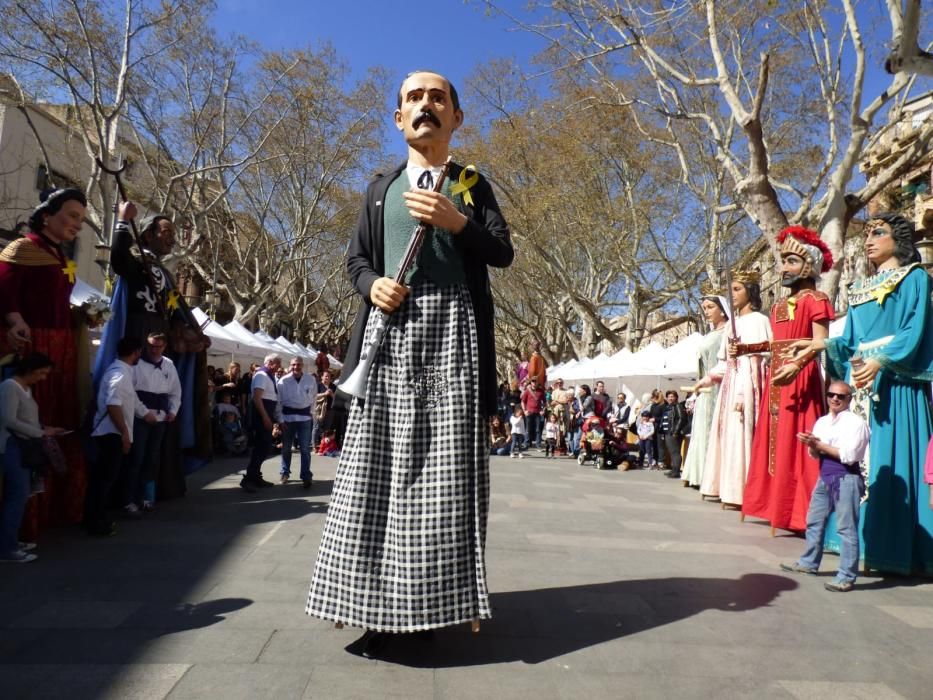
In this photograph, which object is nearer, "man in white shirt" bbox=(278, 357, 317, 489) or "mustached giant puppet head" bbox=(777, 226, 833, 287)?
"mustached giant puppet head" bbox=(777, 226, 833, 287)

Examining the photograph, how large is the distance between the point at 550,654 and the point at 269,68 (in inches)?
757

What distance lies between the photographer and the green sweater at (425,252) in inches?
119

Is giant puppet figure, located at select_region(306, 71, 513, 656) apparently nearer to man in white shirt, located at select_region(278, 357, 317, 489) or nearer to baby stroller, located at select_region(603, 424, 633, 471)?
man in white shirt, located at select_region(278, 357, 317, 489)

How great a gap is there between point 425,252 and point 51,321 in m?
3.35

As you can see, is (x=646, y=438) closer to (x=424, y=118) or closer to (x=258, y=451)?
(x=258, y=451)

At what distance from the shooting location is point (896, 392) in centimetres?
458

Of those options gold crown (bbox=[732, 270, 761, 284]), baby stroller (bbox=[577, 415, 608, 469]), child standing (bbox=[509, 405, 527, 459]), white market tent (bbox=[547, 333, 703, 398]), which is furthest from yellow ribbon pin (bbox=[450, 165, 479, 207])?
child standing (bbox=[509, 405, 527, 459])

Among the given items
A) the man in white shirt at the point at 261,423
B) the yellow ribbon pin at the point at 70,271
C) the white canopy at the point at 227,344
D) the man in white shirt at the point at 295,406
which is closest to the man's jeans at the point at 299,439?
the man in white shirt at the point at 295,406

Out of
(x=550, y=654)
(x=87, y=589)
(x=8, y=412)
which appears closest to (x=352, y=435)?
(x=550, y=654)

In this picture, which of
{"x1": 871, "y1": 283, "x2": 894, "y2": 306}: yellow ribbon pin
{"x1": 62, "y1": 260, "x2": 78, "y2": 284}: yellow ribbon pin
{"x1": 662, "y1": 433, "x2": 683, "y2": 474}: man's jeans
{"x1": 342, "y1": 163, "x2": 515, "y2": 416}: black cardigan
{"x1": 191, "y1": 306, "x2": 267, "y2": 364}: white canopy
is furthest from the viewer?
{"x1": 191, "y1": 306, "x2": 267, "y2": 364}: white canopy

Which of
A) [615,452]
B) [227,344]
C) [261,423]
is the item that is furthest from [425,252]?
[227,344]

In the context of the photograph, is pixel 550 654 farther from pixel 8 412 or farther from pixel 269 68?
pixel 269 68

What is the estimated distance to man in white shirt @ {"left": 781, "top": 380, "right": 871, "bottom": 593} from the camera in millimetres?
4168

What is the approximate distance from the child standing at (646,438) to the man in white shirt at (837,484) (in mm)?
9641
